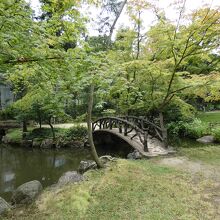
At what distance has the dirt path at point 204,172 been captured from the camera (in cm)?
463

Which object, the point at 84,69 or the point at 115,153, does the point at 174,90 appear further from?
the point at 84,69

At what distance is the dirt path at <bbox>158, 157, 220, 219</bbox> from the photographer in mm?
4626

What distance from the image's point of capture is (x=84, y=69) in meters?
4.23

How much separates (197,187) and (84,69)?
11.3 feet

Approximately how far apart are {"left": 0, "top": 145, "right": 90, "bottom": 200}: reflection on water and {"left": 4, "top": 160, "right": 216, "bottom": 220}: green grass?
3.42 metres

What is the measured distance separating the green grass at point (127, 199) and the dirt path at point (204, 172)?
4.7 inches

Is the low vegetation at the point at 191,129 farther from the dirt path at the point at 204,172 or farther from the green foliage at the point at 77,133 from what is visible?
the green foliage at the point at 77,133

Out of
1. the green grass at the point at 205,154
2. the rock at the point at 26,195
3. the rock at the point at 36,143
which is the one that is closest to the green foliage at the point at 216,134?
→ the green grass at the point at 205,154

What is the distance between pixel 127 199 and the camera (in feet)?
15.2

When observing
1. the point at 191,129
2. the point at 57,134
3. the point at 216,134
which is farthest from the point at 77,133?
the point at 216,134

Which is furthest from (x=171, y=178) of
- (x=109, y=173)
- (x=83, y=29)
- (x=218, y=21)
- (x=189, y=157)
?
(x=218, y=21)

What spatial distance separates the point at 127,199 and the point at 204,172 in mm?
2594

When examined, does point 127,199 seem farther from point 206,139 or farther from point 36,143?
point 36,143

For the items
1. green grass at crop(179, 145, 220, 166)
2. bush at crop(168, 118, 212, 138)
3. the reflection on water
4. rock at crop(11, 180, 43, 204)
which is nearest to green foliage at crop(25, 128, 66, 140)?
the reflection on water
